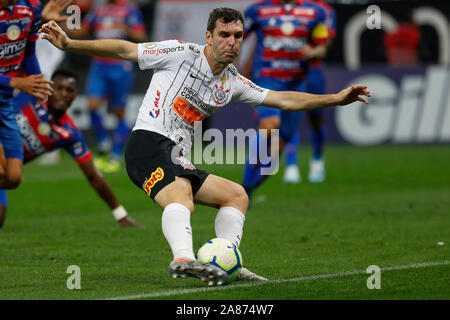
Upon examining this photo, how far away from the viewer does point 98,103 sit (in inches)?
671

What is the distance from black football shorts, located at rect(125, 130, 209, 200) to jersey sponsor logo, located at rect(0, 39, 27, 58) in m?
2.19

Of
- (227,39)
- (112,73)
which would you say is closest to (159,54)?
(227,39)

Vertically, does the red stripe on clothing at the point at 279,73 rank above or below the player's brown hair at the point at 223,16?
below

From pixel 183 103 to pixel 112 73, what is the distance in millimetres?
10932

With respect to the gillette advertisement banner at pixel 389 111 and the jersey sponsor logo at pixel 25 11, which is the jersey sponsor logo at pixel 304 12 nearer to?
the jersey sponsor logo at pixel 25 11

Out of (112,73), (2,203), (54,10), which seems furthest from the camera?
(112,73)

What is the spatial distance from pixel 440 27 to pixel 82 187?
1052 centimetres

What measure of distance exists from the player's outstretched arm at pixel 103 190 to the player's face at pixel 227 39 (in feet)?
11.4

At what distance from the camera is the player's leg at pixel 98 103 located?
1695cm

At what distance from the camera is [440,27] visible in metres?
21.2

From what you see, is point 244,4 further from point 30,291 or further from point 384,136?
point 30,291

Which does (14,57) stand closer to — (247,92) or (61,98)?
(61,98)

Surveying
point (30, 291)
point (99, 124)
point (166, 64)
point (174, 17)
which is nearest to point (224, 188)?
point (166, 64)

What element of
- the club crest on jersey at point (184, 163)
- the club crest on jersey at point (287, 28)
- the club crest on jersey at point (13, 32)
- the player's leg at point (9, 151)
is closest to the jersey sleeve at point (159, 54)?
the club crest on jersey at point (184, 163)
